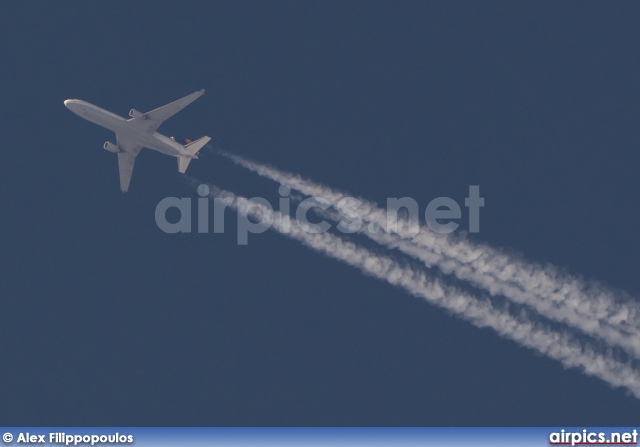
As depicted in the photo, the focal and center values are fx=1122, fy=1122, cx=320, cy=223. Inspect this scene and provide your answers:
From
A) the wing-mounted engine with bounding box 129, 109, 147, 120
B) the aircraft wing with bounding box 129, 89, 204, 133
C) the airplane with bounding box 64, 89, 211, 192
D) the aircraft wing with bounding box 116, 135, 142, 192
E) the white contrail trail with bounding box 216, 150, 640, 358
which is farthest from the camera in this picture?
the aircraft wing with bounding box 116, 135, 142, 192

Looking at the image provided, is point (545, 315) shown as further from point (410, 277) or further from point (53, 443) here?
point (53, 443)

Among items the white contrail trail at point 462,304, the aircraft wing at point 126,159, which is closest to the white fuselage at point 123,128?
the aircraft wing at point 126,159

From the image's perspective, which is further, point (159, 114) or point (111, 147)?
point (111, 147)

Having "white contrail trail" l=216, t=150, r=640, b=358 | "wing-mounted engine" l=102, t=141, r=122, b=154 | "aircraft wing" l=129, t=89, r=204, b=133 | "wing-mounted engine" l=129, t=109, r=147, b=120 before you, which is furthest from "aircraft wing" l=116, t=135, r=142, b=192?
"white contrail trail" l=216, t=150, r=640, b=358

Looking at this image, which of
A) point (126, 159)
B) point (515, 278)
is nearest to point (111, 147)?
point (126, 159)

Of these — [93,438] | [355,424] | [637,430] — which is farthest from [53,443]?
[637,430]

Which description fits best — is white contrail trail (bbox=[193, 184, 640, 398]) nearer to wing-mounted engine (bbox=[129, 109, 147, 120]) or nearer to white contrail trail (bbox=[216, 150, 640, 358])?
white contrail trail (bbox=[216, 150, 640, 358])

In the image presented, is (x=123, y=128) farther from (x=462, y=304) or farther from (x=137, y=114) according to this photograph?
(x=462, y=304)
